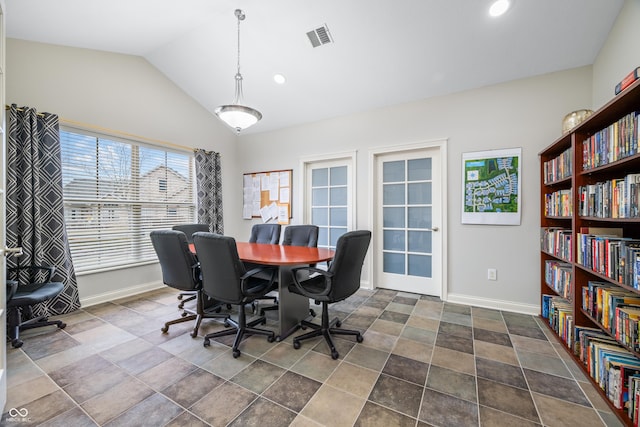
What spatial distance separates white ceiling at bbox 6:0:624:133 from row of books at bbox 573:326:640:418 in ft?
8.03

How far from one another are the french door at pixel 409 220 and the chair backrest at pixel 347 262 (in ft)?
5.07

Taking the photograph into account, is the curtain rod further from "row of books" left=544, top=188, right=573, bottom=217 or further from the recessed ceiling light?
"row of books" left=544, top=188, right=573, bottom=217

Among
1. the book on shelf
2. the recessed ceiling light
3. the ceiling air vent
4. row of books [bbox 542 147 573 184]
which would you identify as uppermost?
the ceiling air vent

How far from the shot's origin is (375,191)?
362cm

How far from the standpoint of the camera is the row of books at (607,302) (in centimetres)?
149

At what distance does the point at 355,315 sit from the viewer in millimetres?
2744

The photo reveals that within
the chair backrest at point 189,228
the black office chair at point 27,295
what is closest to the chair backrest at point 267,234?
the chair backrest at point 189,228

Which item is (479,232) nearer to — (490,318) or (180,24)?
(490,318)

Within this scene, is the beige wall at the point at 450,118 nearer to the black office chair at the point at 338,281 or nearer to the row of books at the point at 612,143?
the row of books at the point at 612,143

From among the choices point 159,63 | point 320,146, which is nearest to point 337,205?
point 320,146

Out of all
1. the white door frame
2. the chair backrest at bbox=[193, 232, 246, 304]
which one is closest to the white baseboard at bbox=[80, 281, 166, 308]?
the chair backrest at bbox=[193, 232, 246, 304]

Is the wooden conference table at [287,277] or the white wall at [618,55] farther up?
the white wall at [618,55]

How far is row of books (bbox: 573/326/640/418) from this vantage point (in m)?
1.36

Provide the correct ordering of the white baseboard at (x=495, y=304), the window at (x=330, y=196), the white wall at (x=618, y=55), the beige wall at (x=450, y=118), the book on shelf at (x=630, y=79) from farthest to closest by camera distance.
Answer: the window at (x=330, y=196) < the white baseboard at (x=495, y=304) < the beige wall at (x=450, y=118) < the white wall at (x=618, y=55) < the book on shelf at (x=630, y=79)
